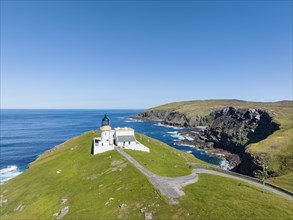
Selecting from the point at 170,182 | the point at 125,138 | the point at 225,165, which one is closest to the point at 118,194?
the point at 170,182

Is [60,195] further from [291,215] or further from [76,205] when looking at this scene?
[291,215]

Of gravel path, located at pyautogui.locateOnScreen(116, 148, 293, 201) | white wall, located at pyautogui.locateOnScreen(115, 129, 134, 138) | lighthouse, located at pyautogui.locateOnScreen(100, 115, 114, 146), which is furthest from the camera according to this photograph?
white wall, located at pyautogui.locateOnScreen(115, 129, 134, 138)

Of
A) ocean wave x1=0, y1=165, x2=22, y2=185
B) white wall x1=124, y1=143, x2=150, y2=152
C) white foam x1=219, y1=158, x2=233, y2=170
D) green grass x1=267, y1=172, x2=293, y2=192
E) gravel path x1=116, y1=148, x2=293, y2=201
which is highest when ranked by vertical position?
white wall x1=124, y1=143, x2=150, y2=152

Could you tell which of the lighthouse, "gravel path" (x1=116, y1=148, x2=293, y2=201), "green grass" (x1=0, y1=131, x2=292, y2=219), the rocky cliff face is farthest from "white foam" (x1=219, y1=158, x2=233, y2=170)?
the lighthouse

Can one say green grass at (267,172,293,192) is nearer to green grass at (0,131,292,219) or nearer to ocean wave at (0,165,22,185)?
green grass at (0,131,292,219)

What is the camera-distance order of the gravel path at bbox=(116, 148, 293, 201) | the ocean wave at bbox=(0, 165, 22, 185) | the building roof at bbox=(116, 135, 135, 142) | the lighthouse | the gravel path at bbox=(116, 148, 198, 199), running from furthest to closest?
the ocean wave at bbox=(0, 165, 22, 185)
the lighthouse
the building roof at bbox=(116, 135, 135, 142)
the gravel path at bbox=(116, 148, 293, 201)
the gravel path at bbox=(116, 148, 198, 199)

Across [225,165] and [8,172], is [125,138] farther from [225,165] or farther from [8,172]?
[225,165]

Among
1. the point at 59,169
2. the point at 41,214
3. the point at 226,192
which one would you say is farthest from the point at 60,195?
the point at 226,192
